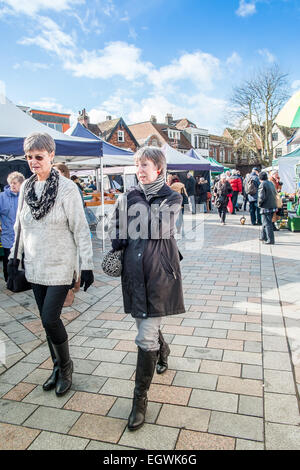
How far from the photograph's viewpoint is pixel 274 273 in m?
5.89

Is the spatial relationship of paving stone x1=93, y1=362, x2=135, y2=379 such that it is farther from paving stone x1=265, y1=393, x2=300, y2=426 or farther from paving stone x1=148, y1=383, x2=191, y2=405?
paving stone x1=265, y1=393, x2=300, y2=426

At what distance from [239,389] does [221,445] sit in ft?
2.03

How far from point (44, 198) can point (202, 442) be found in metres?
1.83

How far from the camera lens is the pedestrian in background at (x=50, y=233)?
96.4 inches

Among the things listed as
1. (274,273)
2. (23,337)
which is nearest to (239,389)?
(23,337)

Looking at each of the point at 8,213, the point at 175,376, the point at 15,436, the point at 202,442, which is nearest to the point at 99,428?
the point at 15,436

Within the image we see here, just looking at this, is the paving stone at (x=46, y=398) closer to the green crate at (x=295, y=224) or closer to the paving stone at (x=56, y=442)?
the paving stone at (x=56, y=442)

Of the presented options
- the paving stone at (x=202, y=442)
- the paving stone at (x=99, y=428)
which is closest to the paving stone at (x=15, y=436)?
the paving stone at (x=99, y=428)

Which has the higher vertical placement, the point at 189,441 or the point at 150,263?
the point at 150,263

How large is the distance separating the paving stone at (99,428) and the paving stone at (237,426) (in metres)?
0.57

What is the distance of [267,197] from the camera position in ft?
27.7

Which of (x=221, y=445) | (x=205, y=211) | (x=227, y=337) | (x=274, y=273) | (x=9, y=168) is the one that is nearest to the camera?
(x=221, y=445)

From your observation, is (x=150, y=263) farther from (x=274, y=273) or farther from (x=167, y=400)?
(x=274, y=273)

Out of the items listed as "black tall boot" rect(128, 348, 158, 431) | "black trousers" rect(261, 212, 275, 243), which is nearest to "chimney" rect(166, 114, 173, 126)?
"black trousers" rect(261, 212, 275, 243)
